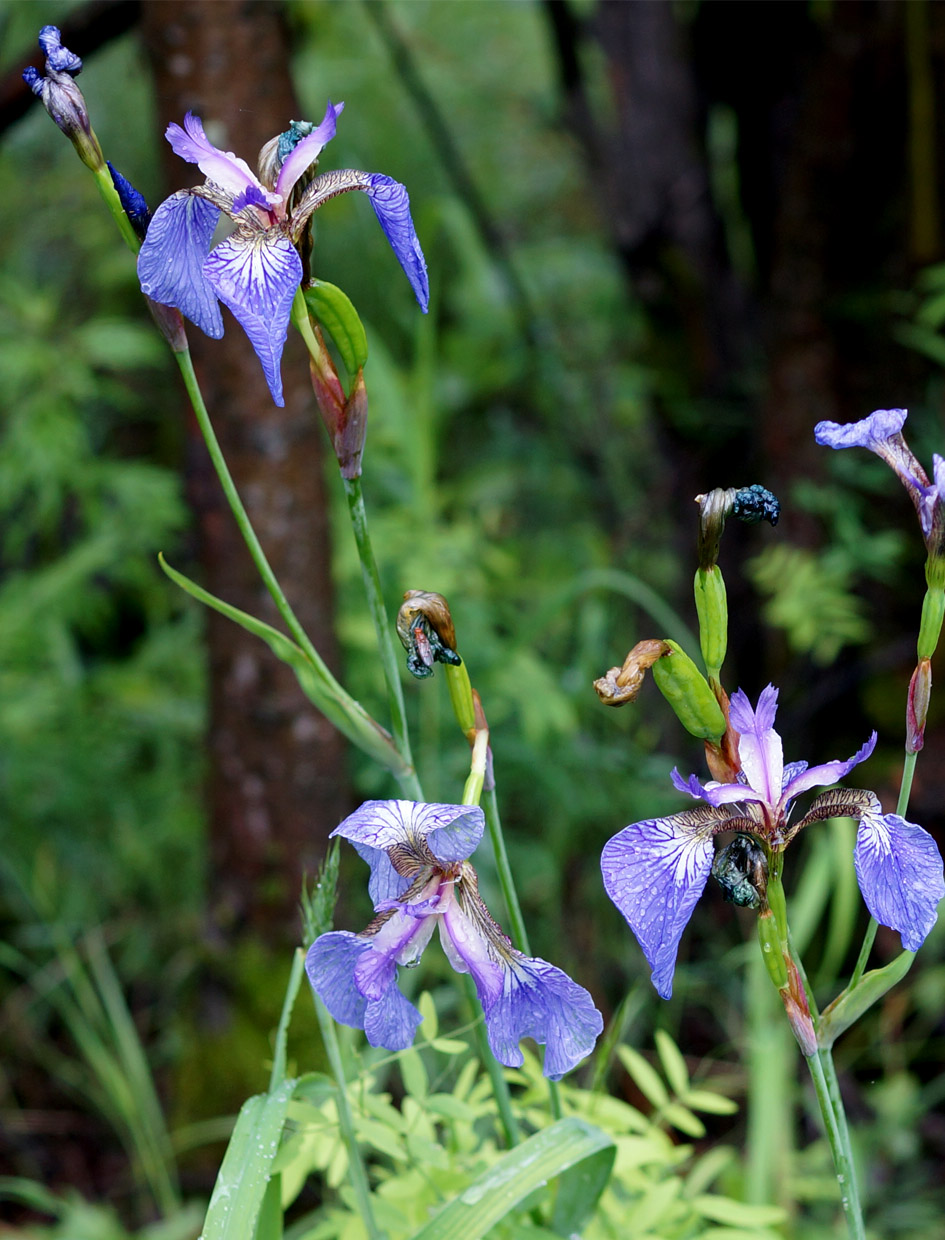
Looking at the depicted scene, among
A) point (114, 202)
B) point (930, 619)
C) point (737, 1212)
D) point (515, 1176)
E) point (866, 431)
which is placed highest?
point (114, 202)

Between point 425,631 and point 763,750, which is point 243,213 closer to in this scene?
point 425,631

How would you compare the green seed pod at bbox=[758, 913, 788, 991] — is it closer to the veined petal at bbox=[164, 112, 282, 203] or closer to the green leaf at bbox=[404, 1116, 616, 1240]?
the green leaf at bbox=[404, 1116, 616, 1240]

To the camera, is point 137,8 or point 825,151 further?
point 825,151

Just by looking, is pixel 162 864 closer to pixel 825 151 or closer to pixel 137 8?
pixel 137 8

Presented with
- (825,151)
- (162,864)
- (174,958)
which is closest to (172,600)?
(162,864)

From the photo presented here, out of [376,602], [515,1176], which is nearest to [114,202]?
[376,602]

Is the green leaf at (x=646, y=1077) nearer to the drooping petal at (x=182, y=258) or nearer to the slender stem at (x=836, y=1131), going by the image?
the slender stem at (x=836, y=1131)

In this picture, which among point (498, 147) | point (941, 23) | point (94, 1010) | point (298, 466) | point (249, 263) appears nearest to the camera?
point (249, 263)
